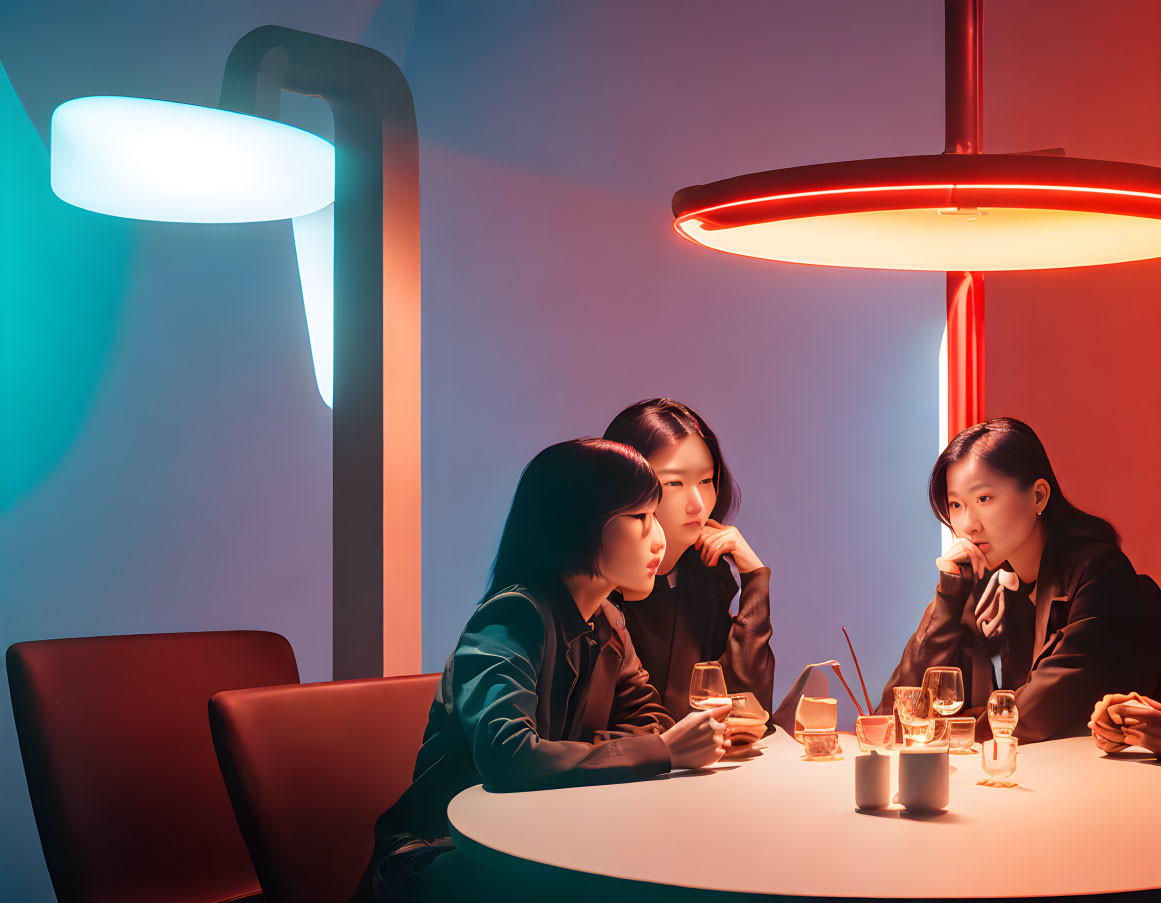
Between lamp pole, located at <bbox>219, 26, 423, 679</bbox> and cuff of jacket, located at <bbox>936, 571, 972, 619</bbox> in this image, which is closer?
lamp pole, located at <bbox>219, 26, 423, 679</bbox>

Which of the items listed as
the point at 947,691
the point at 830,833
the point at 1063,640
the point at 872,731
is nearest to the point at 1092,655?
the point at 1063,640

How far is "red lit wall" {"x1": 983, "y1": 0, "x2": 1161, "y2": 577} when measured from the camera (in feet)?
14.4

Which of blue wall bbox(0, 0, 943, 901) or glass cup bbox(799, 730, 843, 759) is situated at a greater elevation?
blue wall bbox(0, 0, 943, 901)

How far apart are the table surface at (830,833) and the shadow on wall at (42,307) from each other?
2.04m

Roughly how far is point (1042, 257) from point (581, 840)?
1523 mm

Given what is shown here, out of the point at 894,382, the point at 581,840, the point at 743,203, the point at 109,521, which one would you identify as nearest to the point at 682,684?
the point at 581,840

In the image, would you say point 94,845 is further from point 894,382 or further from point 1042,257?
point 894,382

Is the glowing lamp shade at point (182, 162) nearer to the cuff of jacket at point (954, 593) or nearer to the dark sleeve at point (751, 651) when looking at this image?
the dark sleeve at point (751, 651)

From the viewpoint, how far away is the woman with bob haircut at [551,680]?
6.20 ft

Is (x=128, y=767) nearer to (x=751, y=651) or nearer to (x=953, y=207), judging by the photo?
(x=751, y=651)

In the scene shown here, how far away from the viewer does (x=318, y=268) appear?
2682 mm

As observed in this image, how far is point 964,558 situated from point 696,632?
Result: 30.3 inches

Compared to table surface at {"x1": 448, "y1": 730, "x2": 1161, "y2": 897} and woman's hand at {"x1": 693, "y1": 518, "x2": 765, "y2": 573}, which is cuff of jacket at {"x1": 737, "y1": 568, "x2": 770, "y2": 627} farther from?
table surface at {"x1": 448, "y1": 730, "x2": 1161, "y2": 897}

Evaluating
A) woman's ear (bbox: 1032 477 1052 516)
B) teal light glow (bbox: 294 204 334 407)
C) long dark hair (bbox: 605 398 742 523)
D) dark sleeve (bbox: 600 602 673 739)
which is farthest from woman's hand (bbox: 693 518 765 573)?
teal light glow (bbox: 294 204 334 407)
